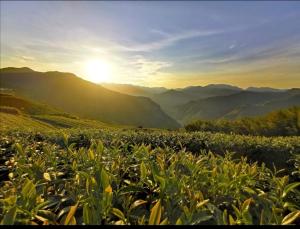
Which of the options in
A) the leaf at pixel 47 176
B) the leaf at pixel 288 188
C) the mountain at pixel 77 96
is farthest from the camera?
the mountain at pixel 77 96

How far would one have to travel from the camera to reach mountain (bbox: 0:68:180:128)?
131875 millimetres

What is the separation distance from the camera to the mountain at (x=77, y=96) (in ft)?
433

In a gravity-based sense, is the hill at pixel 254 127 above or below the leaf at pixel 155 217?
below

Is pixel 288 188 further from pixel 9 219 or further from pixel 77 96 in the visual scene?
pixel 77 96

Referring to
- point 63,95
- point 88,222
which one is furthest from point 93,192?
point 63,95

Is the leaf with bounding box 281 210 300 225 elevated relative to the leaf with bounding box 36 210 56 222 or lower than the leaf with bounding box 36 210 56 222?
elevated

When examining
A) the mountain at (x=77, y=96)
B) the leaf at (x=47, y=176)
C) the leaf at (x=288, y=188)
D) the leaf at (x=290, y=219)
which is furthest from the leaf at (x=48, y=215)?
the mountain at (x=77, y=96)

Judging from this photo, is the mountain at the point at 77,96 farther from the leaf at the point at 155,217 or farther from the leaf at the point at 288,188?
the leaf at the point at 155,217

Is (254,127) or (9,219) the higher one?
(9,219)

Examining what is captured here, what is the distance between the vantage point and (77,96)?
137 m

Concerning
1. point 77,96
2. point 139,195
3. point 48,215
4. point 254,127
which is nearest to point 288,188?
point 139,195

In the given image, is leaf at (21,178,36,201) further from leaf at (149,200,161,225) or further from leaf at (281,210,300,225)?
leaf at (281,210,300,225)

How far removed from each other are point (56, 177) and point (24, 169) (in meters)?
0.28

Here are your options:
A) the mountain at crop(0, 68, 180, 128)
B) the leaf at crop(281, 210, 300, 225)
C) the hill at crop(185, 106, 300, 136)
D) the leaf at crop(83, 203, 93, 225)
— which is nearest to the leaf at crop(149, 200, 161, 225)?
the leaf at crop(83, 203, 93, 225)
